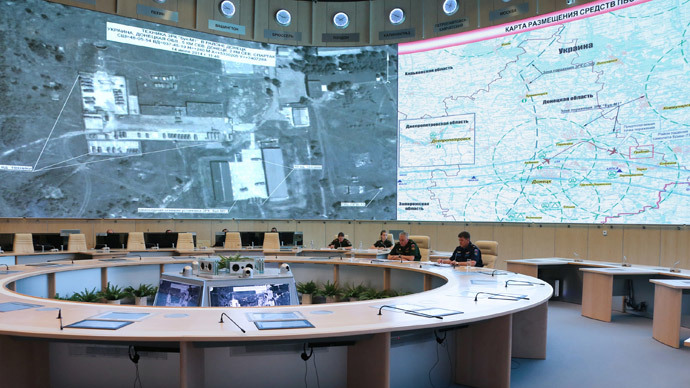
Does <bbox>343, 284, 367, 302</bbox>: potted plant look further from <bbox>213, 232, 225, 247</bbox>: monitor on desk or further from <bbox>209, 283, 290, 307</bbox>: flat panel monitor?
<bbox>213, 232, 225, 247</bbox>: monitor on desk

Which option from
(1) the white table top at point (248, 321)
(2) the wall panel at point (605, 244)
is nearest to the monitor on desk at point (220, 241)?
(1) the white table top at point (248, 321)

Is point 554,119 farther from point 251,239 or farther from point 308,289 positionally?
point 251,239

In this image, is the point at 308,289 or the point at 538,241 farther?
the point at 538,241

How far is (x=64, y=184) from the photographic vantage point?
10047 millimetres

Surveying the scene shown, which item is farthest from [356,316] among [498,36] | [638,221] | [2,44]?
[2,44]

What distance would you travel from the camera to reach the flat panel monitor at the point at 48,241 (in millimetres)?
8430

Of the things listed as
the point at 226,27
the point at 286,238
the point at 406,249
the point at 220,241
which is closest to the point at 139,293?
the point at 220,241

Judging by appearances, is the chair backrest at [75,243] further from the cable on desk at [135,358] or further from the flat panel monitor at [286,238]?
the cable on desk at [135,358]

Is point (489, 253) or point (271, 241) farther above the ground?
point (489, 253)

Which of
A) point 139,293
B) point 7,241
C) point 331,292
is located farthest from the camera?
point 7,241

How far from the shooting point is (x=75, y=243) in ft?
28.8

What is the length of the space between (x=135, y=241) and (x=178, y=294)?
15.1ft

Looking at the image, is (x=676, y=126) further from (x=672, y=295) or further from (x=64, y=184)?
(x=64, y=184)

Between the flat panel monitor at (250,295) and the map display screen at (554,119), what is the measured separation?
5865 mm
